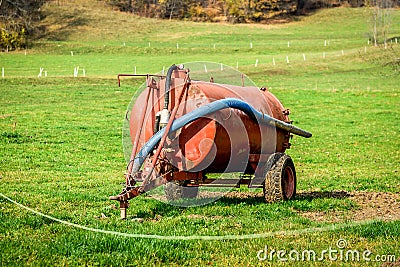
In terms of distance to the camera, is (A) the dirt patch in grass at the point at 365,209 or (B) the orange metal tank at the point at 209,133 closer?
(A) the dirt patch in grass at the point at 365,209

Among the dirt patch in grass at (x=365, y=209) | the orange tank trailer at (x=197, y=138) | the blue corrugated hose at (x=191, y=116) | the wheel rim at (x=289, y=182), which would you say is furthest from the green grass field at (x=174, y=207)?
the blue corrugated hose at (x=191, y=116)

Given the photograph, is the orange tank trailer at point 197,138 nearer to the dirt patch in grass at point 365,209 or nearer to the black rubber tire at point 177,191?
the black rubber tire at point 177,191

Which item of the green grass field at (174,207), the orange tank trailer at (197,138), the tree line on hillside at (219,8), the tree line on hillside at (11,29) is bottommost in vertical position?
the green grass field at (174,207)

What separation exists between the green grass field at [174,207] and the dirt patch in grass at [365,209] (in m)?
0.02

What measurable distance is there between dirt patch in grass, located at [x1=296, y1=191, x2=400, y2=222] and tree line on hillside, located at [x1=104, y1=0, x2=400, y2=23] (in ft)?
366

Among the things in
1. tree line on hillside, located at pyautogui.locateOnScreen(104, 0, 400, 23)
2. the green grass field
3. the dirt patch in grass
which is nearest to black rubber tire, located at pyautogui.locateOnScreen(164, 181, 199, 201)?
the green grass field

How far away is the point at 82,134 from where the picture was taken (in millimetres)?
27141

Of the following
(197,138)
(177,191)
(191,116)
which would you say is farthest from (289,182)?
(191,116)

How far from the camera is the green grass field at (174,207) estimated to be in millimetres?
8797

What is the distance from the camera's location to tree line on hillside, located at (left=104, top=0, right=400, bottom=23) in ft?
414

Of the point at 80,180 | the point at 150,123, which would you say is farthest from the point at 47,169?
the point at 150,123

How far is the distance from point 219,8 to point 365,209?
122827 millimetres

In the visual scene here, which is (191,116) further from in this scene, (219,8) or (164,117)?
(219,8)

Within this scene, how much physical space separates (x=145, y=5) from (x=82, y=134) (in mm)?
108927
